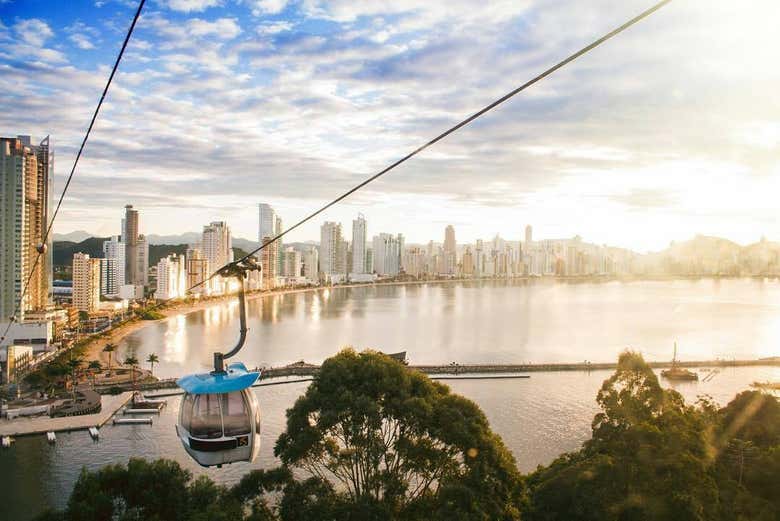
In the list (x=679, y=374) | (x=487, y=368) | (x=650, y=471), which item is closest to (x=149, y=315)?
(x=487, y=368)

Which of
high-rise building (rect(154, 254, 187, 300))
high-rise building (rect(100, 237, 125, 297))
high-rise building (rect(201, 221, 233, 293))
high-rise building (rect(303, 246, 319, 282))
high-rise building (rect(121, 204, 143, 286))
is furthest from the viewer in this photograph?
high-rise building (rect(303, 246, 319, 282))

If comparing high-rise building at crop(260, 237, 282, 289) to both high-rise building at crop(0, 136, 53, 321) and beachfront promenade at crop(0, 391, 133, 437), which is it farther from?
beachfront promenade at crop(0, 391, 133, 437)

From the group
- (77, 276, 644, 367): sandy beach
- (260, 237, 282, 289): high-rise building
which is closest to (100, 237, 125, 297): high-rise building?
(77, 276, 644, 367): sandy beach

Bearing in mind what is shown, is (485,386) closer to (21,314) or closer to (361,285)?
(21,314)

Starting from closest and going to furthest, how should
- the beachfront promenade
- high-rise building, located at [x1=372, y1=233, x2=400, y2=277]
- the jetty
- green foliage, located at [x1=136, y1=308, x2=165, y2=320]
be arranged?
the beachfront promenade < the jetty < green foliage, located at [x1=136, y1=308, x2=165, y2=320] < high-rise building, located at [x1=372, y1=233, x2=400, y2=277]

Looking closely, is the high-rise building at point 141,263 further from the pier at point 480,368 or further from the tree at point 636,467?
the tree at point 636,467

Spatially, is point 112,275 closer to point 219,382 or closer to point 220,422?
point 220,422
